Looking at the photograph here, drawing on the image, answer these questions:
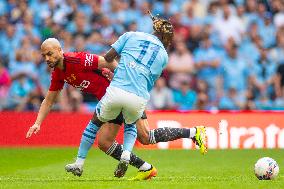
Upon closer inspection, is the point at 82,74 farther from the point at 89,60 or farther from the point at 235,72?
the point at 235,72

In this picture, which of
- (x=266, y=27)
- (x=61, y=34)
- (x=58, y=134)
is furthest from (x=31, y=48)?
(x=266, y=27)

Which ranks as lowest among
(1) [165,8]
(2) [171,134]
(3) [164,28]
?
(2) [171,134]

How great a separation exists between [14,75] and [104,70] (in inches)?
394

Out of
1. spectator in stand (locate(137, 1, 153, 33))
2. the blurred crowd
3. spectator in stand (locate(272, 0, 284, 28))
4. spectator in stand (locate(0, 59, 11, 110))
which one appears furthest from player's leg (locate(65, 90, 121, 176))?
spectator in stand (locate(272, 0, 284, 28))

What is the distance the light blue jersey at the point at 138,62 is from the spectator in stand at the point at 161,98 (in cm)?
1012

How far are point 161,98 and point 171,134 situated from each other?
9.50 metres

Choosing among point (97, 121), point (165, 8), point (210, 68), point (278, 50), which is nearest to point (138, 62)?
point (97, 121)

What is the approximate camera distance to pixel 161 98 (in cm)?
2222

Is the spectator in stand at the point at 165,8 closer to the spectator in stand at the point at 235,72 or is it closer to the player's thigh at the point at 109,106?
the spectator in stand at the point at 235,72

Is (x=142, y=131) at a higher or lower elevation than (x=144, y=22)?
lower

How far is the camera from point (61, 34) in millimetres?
23406

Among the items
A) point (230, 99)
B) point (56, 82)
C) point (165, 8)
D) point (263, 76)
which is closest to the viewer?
point (56, 82)

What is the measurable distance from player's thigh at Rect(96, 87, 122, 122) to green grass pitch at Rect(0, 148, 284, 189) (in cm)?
84

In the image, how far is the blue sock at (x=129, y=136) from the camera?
12.0 metres
